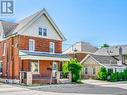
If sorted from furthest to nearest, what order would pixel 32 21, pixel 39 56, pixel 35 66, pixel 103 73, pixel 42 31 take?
pixel 103 73 → pixel 42 31 → pixel 35 66 → pixel 32 21 → pixel 39 56

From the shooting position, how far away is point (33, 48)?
38781 millimetres

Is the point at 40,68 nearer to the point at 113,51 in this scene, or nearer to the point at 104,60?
the point at 104,60

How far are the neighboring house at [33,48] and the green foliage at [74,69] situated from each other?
1.10 meters

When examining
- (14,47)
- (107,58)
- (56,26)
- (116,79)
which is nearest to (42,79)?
(14,47)

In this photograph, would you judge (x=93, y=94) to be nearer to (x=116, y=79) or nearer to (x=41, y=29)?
(x=41, y=29)

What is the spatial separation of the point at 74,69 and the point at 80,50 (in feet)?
91.1

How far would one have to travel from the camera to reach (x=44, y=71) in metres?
39.5

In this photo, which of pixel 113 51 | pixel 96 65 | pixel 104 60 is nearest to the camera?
pixel 96 65

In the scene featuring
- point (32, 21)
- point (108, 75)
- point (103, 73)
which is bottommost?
point (108, 75)

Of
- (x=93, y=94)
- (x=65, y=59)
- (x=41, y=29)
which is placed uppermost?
(x=41, y=29)

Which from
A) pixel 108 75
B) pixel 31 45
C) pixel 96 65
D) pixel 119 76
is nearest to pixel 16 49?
pixel 31 45

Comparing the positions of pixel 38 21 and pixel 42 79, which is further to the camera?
pixel 38 21

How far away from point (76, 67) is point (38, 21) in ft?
25.9

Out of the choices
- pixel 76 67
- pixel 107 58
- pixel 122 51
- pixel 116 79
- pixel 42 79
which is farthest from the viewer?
pixel 122 51
